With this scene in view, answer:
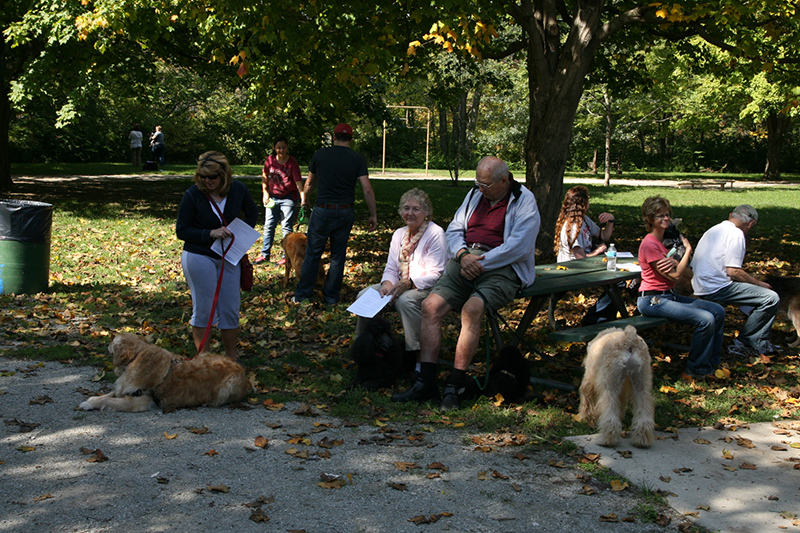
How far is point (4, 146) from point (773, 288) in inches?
764

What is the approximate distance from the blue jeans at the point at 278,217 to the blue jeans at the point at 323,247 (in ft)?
6.52

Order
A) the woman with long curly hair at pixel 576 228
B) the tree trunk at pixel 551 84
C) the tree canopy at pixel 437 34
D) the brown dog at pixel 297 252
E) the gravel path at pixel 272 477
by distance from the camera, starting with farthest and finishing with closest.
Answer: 1. the tree trunk at pixel 551 84
2. the tree canopy at pixel 437 34
3. the brown dog at pixel 297 252
4. the woman with long curly hair at pixel 576 228
5. the gravel path at pixel 272 477

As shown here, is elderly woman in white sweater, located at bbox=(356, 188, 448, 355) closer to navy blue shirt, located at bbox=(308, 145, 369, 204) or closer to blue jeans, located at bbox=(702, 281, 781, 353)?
navy blue shirt, located at bbox=(308, 145, 369, 204)

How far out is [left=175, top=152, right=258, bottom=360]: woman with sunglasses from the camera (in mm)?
5480

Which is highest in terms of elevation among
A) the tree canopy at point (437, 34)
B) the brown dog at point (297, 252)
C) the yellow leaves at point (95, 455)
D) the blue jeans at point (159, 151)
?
the tree canopy at point (437, 34)

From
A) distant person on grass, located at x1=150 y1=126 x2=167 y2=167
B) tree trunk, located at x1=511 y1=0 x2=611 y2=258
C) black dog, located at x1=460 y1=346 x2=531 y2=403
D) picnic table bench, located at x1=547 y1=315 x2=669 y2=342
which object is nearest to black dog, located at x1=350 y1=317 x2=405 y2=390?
black dog, located at x1=460 y1=346 x2=531 y2=403

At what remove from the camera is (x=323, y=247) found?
27.0 ft

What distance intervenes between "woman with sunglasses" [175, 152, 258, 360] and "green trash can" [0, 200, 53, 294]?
3619 millimetres

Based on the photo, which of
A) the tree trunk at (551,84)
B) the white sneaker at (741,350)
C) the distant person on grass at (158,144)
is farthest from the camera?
the distant person on grass at (158,144)

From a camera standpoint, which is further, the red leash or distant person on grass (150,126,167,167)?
distant person on grass (150,126,167,167)

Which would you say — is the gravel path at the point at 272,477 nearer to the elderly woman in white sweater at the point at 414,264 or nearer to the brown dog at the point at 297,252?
the elderly woman in white sweater at the point at 414,264

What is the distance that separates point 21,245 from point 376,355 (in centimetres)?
500

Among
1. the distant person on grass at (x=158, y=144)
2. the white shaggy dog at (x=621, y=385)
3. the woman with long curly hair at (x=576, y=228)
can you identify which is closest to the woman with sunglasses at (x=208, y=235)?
the white shaggy dog at (x=621, y=385)

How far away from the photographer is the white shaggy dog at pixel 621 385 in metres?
4.52
